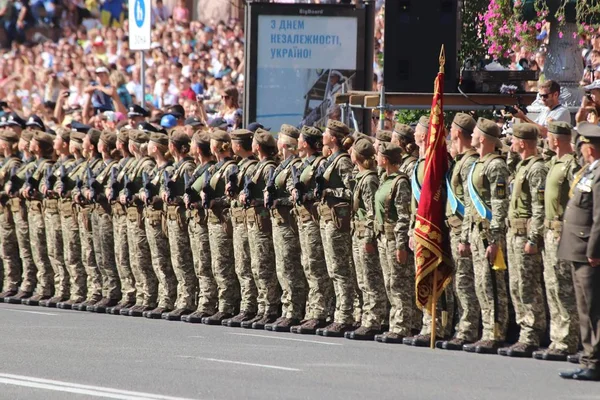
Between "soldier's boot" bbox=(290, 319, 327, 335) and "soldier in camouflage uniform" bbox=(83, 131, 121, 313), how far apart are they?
3.52 m

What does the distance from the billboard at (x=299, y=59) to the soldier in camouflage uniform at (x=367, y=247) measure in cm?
485

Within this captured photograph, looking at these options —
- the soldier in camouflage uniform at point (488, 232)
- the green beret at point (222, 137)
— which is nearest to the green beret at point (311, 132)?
the green beret at point (222, 137)

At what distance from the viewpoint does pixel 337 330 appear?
1511 cm

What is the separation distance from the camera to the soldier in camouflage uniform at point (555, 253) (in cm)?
1284

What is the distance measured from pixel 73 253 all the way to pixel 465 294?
6.61 m

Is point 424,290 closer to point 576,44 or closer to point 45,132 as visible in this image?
point 576,44

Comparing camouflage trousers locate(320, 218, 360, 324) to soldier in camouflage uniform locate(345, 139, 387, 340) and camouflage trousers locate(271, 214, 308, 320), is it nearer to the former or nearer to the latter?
soldier in camouflage uniform locate(345, 139, 387, 340)

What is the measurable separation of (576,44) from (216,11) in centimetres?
1600

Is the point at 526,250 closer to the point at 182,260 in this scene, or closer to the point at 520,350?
the point at 520,350

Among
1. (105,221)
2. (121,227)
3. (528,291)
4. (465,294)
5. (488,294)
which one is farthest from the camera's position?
(105,221)

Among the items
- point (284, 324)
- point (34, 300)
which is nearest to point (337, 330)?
point (284, 324)

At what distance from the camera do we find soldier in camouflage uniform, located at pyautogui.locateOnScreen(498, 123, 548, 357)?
13188 millimetres

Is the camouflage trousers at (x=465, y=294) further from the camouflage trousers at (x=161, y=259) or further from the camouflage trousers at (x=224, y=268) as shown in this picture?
the camouflage trousers at (x=161, y=259)

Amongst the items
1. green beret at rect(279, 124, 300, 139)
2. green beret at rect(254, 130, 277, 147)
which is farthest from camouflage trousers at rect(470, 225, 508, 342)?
green beret at rect(254, 130, 277, 147)
